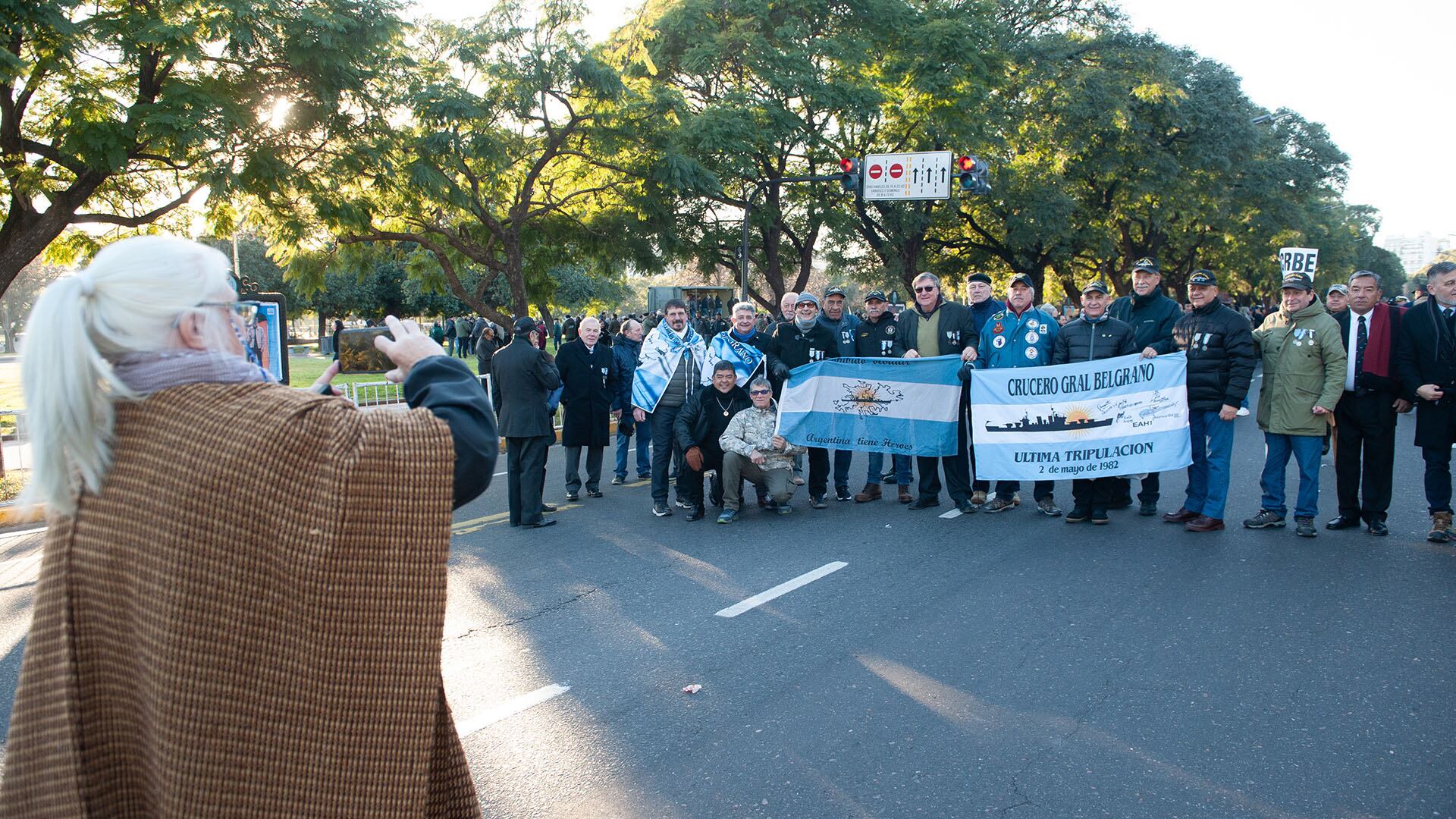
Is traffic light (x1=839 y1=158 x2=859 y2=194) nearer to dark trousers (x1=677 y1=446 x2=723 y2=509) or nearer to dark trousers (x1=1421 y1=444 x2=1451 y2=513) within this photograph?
dark trousers (x1=677 y1=446 x2=723 y2=509)

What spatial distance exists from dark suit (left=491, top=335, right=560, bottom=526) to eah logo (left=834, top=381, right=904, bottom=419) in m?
2.74

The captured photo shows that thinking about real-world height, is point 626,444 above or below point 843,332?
below

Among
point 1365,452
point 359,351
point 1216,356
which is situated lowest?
point 1365,452

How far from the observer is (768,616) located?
590cm

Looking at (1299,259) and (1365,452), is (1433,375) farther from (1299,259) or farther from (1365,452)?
(1299,259)

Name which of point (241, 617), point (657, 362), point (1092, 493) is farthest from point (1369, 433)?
point (241, 617)

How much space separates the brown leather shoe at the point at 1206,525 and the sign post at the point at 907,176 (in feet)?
45.1

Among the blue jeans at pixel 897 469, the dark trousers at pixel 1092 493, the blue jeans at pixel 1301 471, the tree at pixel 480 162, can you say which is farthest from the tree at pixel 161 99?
the blue jeans at pixel 1301 471

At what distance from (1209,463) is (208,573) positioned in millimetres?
8034

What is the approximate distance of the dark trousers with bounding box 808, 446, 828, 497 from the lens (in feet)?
30.9

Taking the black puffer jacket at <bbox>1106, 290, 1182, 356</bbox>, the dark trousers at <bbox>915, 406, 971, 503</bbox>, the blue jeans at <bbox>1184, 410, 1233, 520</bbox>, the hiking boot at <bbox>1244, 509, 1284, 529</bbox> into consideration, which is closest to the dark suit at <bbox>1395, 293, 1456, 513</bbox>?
the hiking boot at <bbox>1244, 509, 1284, 529</bbox>

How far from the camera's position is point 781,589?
21.3 ft

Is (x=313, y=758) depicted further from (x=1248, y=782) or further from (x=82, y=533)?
(x=1248, y=782)

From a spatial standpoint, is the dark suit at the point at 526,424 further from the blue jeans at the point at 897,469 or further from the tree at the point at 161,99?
the tree at the point at 161,99
